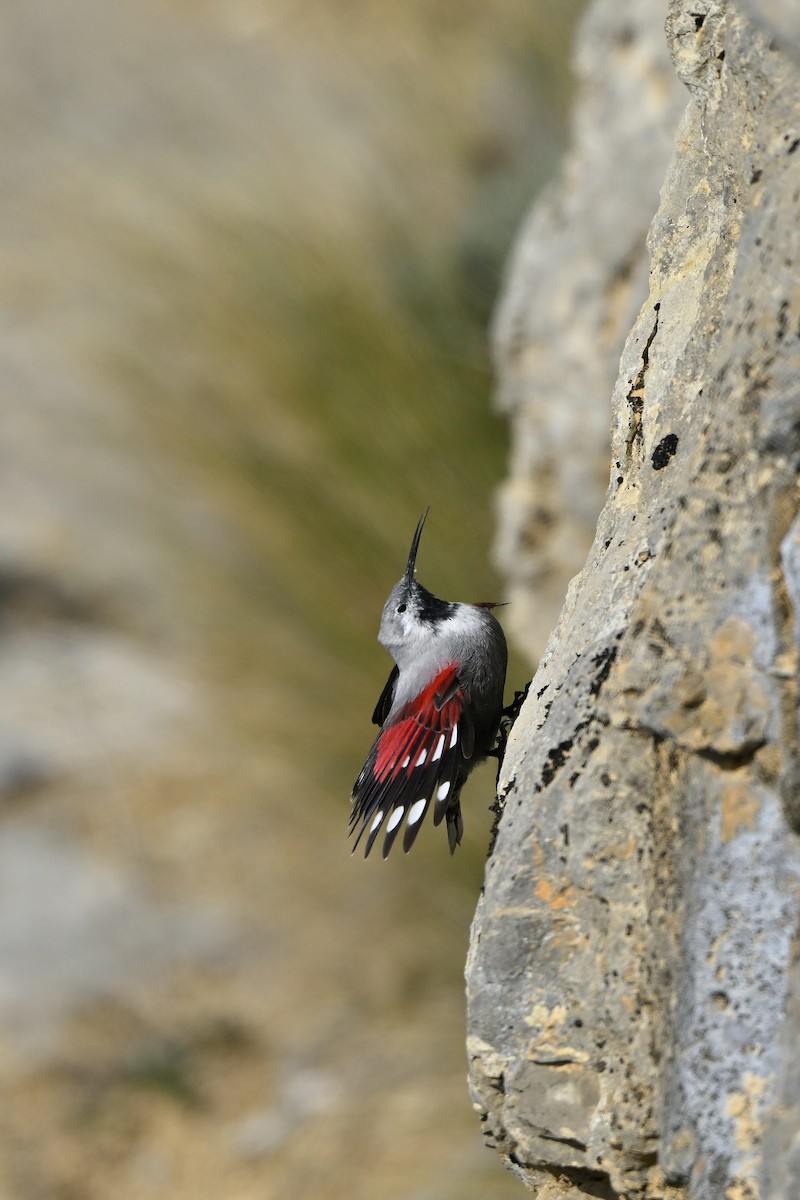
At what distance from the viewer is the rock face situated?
1219mm

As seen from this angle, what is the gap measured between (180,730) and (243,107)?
252 cm

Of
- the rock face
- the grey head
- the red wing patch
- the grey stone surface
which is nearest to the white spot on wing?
the red wing patch

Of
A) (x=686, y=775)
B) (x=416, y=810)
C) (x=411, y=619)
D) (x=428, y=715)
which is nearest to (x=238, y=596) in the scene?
(x=411, y=619)

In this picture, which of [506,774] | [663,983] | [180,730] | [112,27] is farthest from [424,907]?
[112,27]

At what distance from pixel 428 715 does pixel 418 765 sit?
0.12 metres

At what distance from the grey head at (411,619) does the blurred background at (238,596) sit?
1.09m

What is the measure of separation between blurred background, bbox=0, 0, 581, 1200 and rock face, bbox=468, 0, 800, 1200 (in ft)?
7.03

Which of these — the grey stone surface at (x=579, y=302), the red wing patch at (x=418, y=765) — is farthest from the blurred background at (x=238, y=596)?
the red wing patch at (x=418, y=765)

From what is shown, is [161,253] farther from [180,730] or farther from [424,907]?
[424,907]

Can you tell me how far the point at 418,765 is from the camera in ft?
6.52

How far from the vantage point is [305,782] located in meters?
4.00

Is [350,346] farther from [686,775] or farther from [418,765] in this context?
[686,775]

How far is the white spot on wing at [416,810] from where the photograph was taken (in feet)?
6.12

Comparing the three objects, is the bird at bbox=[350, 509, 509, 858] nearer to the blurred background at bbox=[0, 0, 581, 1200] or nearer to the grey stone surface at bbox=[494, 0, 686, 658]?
the blurred background at bbox=[0, 0, 581, 1200]
